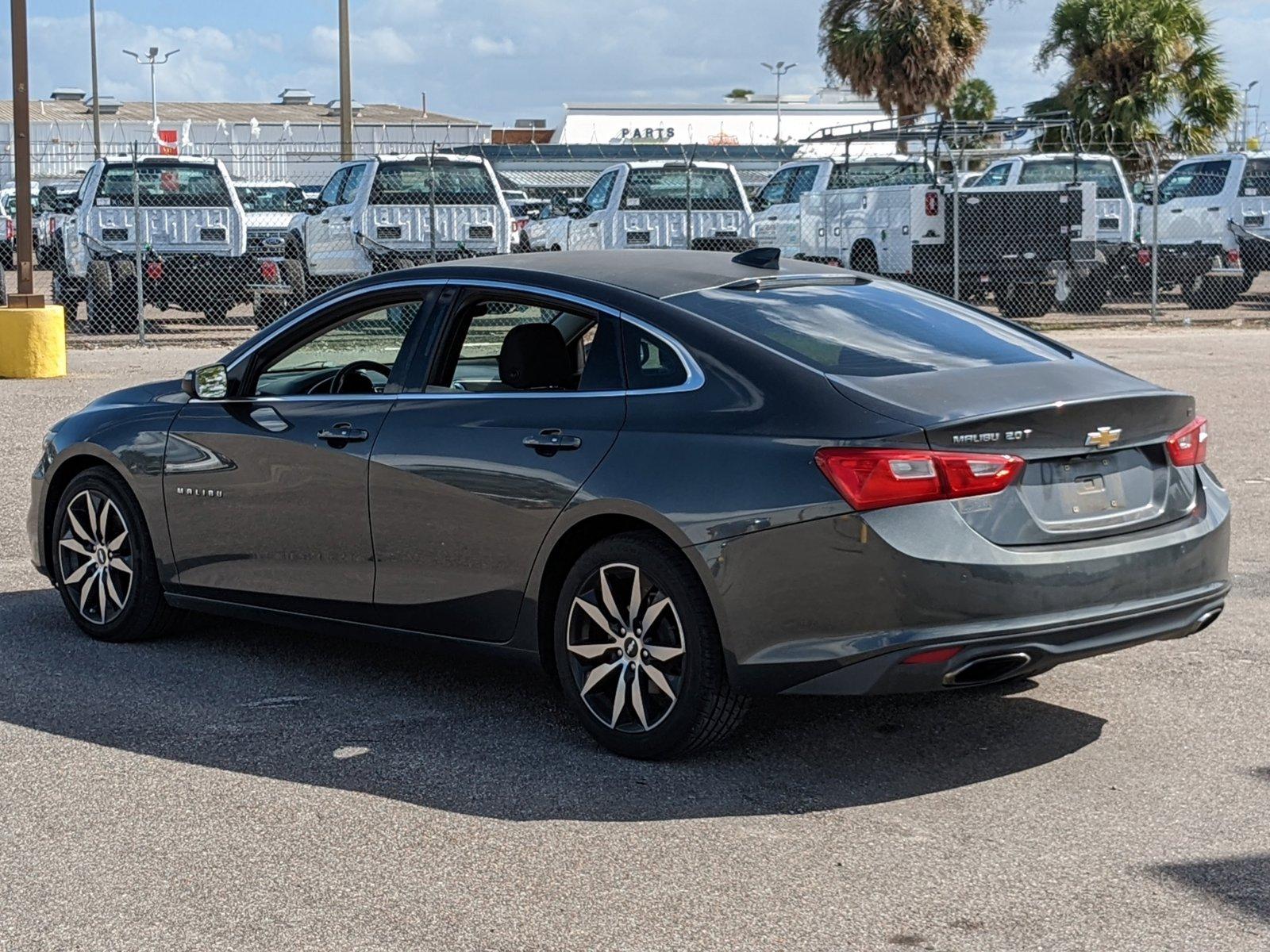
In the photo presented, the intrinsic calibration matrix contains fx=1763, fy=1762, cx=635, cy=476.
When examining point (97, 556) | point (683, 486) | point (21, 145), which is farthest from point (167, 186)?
point (683, 486)

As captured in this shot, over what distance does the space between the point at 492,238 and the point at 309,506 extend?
50.4 ft

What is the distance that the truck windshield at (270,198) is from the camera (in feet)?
99.2

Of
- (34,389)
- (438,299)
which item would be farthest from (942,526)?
(34,389)

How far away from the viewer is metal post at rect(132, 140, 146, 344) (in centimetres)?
1939

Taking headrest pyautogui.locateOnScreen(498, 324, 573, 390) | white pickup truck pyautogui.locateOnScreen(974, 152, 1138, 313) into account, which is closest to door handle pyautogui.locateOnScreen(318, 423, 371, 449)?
headrest pyautogui.locateOnScreen(498, 324, 573, 390)

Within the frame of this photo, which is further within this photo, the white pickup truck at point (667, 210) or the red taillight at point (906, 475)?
the white pickup truck at point (667, 210)

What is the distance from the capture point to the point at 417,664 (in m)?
6.55

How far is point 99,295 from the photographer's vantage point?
20734mm

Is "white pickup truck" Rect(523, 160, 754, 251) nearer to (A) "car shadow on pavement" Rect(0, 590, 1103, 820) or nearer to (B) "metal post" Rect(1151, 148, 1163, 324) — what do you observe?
(B) "metal post" Rect(1151, 148, 1163, 324)

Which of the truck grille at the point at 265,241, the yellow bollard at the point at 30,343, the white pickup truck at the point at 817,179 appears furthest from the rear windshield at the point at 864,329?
the white pickup truck at the point at 817,179

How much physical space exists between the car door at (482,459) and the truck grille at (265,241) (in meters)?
16.3

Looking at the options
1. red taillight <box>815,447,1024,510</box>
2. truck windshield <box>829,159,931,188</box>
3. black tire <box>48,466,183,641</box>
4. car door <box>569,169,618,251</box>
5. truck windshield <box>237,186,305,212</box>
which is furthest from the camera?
truck windshield <box>237,186,305,212</box>

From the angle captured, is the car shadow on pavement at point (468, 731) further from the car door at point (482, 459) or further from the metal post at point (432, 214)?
the metal post at point (432, 214)

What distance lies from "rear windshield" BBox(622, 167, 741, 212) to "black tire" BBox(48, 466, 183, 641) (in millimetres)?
15936
